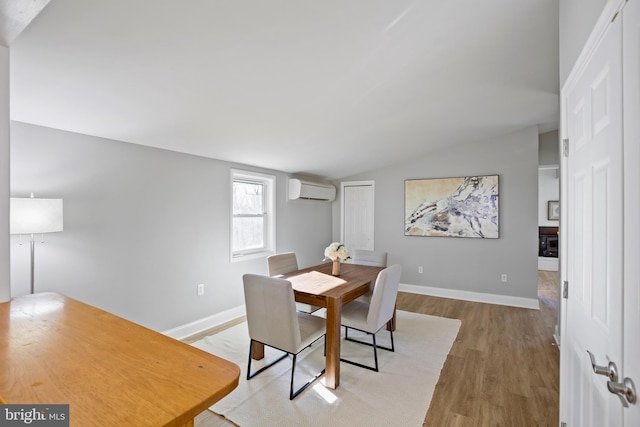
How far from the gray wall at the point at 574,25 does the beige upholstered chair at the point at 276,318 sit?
77.0 inches

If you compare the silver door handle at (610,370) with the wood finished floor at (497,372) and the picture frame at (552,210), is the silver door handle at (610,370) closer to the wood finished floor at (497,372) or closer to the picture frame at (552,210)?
the wood finished floor at (497,372)

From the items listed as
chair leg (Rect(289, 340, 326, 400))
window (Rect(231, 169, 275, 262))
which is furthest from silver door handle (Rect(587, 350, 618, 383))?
window (Rect(231, 169, 275, 262))

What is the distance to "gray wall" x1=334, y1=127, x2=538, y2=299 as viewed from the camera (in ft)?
14.2

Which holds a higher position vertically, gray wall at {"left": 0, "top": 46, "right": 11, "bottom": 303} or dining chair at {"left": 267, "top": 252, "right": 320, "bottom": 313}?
gray wall at {"left": 0, "top": 46, "right": 11, "bottom": 303}

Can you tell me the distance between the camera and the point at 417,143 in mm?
4387

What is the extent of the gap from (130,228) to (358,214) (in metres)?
3.83

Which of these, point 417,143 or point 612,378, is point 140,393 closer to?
point 612,378

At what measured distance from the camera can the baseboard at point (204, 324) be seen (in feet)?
10.1

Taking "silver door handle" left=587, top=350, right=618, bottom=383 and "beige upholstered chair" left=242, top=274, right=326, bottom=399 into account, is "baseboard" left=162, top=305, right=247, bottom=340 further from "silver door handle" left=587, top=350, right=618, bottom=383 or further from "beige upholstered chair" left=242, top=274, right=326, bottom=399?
"silver door handle" left=587, top=350, right=618, bottom=383

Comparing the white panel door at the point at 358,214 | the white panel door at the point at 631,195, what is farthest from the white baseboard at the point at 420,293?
the white panel door at the point at 631,195

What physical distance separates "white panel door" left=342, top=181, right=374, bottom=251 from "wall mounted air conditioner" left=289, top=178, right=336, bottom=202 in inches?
16.3

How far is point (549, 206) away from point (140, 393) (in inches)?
332

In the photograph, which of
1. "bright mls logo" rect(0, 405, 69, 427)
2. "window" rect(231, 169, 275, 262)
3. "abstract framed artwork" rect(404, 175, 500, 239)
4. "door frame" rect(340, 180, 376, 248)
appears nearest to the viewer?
"bright mls logo" rect(0, 405, 69, 427)

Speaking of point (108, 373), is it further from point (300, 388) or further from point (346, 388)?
point (346, 388)
